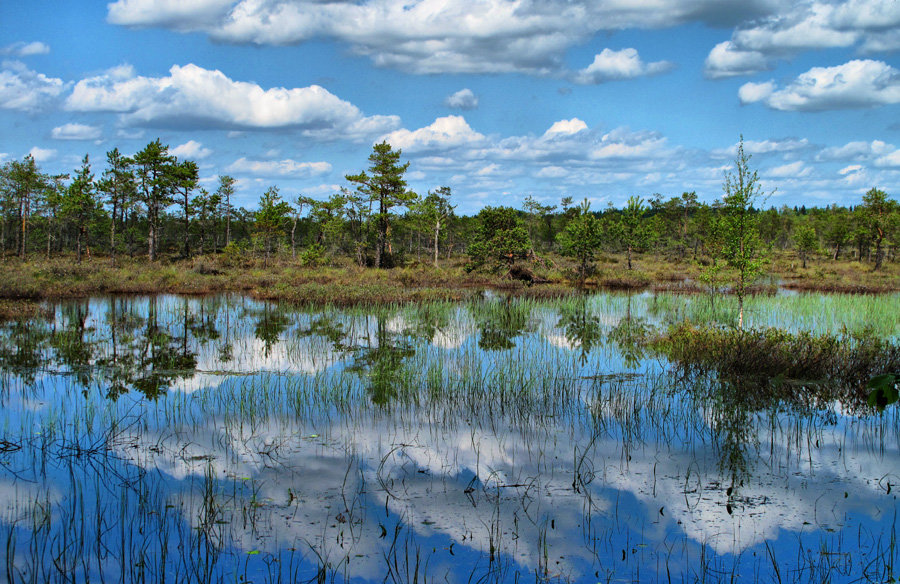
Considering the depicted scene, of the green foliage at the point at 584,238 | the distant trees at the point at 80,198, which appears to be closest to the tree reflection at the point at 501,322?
the green foliage at the point at 584,238

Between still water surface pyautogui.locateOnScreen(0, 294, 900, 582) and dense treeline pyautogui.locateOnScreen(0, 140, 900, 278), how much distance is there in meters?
9.29

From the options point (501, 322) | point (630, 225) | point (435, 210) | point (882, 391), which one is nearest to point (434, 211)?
point (435, 210)

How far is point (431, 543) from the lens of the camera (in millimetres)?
5344

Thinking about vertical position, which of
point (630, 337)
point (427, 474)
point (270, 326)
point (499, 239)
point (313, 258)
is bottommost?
point (427, 474)

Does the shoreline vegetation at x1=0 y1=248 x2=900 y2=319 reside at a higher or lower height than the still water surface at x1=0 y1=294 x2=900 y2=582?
higher

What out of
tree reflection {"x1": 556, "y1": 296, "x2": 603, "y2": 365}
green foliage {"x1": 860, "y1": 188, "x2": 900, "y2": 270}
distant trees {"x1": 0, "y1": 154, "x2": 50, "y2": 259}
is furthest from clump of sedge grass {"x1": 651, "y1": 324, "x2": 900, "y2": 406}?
distant trees {"x1": 0, "y1": 154, "x2": 50, "y2": 259}

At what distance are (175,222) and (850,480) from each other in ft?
295

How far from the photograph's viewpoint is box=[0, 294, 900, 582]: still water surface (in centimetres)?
506

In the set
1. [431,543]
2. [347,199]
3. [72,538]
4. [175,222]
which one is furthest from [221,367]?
[175,222]

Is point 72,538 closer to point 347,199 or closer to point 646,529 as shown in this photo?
point 646,529

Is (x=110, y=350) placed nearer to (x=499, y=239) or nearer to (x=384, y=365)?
(x=384, y=365)

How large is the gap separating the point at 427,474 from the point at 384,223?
4513 cm

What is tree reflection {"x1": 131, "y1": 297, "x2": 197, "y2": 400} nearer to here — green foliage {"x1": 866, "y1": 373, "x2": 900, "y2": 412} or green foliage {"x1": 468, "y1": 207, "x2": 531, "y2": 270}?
green foliage {"x1": 866, "y1": 373, "x2": 900, "y2": 412}

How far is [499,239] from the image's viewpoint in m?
39.7
